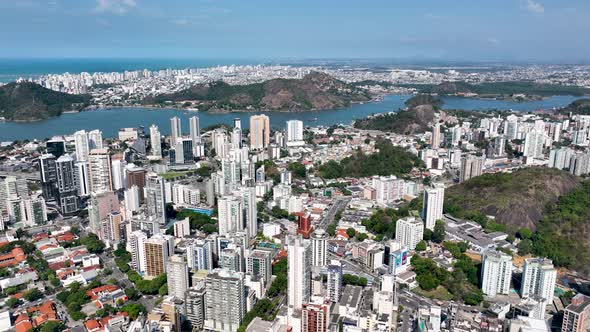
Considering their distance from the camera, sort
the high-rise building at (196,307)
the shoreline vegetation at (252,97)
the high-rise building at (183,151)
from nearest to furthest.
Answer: the high-rise building at (196,307), the high-rise building at (183,151), the shoreline vegetation at (252,97)

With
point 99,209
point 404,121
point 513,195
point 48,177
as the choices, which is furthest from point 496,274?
point 404,121

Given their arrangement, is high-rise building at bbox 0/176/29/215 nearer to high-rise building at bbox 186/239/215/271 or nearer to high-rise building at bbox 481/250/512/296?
high-rise building at bbox 186/239/215/271

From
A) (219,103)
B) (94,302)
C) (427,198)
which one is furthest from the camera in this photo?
(219,103)

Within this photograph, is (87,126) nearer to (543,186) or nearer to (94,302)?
(94,302)

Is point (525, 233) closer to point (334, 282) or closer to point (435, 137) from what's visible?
point (334, 282)

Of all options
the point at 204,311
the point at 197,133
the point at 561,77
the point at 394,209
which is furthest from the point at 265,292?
the point at 561,77

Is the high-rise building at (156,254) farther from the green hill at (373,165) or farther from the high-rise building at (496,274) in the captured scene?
the green hill at (373,165)

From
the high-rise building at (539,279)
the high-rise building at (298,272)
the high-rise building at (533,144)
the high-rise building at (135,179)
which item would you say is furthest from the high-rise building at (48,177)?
the high-rise building at (533,144)
